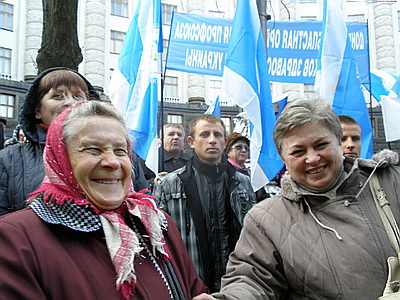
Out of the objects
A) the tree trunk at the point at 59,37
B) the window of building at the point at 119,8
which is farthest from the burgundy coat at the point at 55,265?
the window of building at the point at 119,8

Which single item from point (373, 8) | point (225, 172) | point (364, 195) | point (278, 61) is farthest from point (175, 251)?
point (373, 8)

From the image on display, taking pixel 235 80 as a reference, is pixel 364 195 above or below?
below

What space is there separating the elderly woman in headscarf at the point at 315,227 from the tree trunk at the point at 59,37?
2524 mm

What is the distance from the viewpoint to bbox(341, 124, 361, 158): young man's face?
3.30m

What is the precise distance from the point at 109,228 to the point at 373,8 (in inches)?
1112

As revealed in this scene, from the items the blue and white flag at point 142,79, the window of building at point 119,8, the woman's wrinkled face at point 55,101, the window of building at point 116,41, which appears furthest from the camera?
the window of building at point 119,8

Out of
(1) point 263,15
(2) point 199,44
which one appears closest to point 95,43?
(2) point 199,44

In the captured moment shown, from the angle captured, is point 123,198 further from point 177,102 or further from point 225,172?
point 177,102

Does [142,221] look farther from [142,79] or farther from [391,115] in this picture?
[391,115]

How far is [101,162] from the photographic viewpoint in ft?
5.11

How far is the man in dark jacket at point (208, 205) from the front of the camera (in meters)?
3.06

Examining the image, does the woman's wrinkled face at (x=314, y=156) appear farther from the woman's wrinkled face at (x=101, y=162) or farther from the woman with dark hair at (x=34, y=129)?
the woman with dark hair at (x=34, y=129)

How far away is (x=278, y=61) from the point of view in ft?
23.6

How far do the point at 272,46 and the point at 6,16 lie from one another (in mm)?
18930
